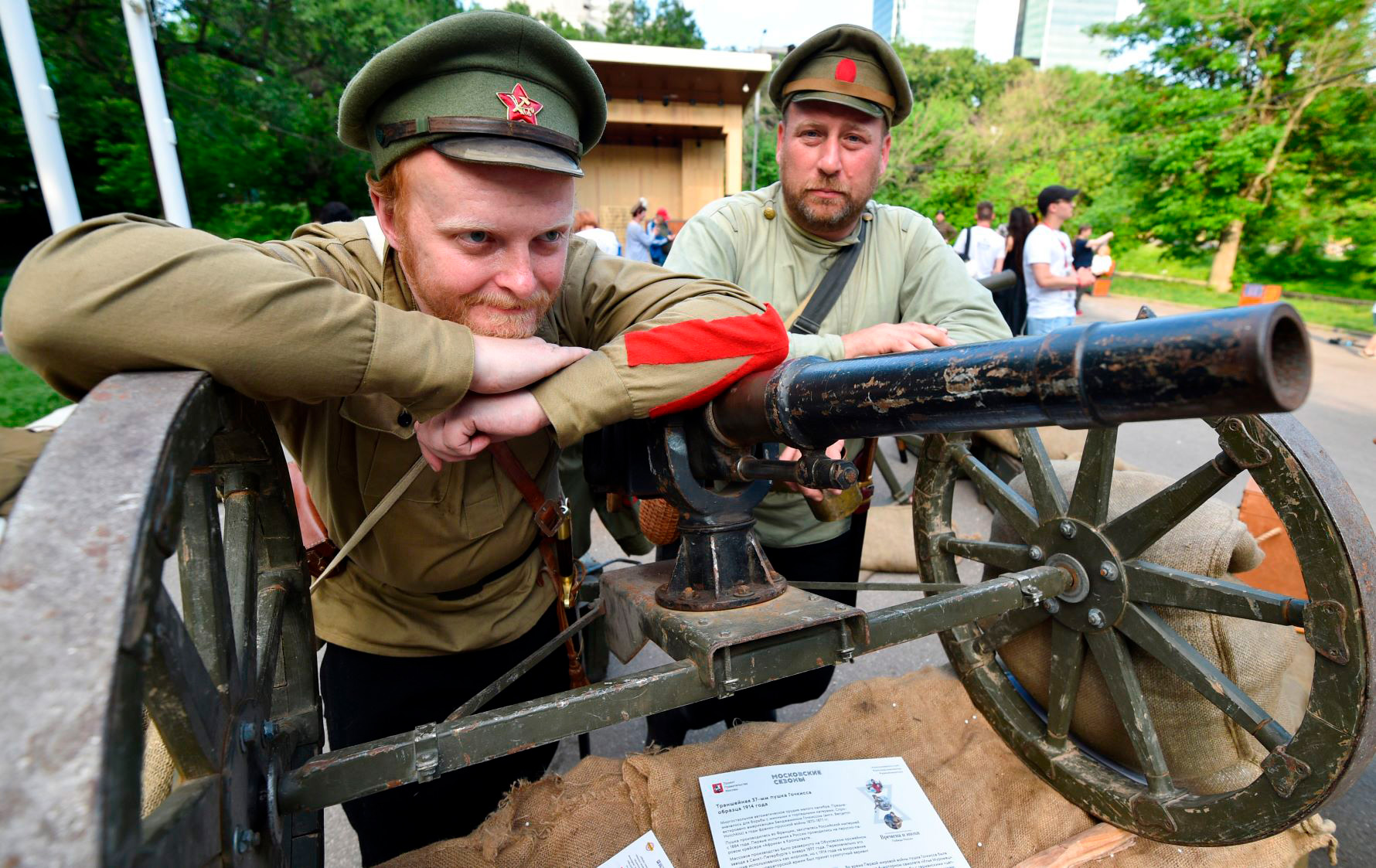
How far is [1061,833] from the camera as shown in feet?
5.85

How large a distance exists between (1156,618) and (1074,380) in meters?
1.35

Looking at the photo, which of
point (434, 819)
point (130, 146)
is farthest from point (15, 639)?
point (130, 146)

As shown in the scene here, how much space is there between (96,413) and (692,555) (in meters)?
0.91

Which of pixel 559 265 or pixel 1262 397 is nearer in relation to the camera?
pixel 1262 397

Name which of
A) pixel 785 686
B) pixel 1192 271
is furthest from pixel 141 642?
pixel 1192 271

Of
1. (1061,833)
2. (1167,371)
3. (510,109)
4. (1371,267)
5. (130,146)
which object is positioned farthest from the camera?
(1371,267)

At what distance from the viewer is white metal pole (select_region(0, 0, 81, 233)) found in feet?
20.3

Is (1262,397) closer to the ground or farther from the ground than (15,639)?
farther from the ground

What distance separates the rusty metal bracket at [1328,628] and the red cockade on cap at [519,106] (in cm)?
170

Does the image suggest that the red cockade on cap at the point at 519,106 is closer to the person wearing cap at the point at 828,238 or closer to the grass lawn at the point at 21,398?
A: the person wearing cap at the point at 828,238

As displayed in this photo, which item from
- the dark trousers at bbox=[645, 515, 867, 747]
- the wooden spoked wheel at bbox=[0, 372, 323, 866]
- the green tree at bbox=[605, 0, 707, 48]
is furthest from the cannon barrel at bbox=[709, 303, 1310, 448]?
the green tree at bbox=[605, 0, 707, 48]

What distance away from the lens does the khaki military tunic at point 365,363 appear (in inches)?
34.4

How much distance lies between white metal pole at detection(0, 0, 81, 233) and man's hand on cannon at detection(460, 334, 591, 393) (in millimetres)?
7338

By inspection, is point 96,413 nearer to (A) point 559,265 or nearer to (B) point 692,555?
(A) point 559,265
